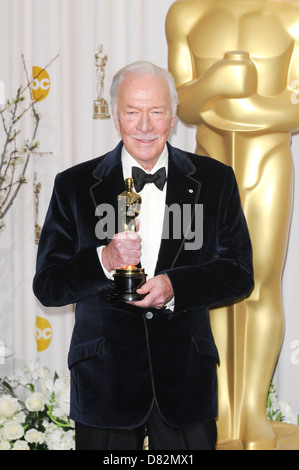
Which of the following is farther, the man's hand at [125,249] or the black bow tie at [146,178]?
the black bow tie at [146,178]

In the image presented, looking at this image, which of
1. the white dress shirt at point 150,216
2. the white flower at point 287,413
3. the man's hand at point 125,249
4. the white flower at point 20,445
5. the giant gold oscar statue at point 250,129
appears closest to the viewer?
the man's hand at point 125,249

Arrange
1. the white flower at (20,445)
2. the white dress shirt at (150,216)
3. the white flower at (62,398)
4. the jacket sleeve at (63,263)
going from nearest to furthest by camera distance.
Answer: the jacket sleeve at (63,263), the white dress shirt at (150,216), the white flower at (20,445), the white flower at (62,398)

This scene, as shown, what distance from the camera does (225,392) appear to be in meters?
2.31

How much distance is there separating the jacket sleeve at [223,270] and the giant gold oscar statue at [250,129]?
0.54 meters

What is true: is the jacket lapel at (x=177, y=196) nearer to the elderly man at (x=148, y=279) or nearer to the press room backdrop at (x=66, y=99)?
the elderly man at (x=148, y=279)

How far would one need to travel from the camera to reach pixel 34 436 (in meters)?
2.29

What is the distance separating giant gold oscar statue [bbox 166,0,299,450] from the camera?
7.00ft

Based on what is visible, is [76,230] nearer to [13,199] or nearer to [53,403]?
[53,403]

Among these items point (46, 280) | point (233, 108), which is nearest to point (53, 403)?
point (46, 280)

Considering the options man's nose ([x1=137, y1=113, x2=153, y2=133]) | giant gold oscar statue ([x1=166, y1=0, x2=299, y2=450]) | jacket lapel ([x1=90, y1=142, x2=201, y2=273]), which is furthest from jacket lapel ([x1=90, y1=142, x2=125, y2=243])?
giant gold oscar statue ([x1=166, y1=0, x2=299, y2=450])

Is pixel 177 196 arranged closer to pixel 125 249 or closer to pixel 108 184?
pixel 108 184

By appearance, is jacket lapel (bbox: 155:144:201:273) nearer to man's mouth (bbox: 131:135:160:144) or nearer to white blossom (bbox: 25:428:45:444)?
man's mouth (bbox: 131:135:160:144)

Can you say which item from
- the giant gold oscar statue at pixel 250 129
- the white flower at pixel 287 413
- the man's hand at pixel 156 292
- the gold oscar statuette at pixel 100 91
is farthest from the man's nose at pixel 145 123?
the white flower at pixel 287 413

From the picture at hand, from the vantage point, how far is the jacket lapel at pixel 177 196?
5.00ft
